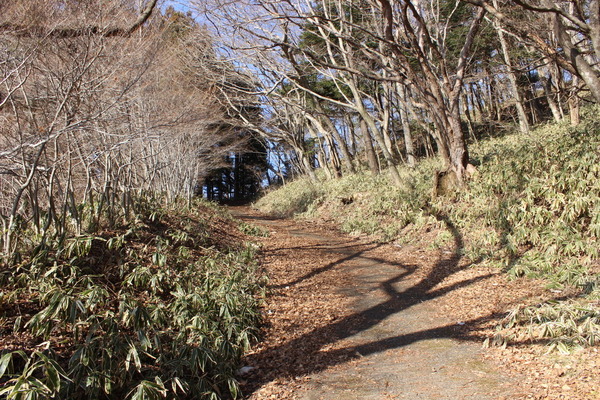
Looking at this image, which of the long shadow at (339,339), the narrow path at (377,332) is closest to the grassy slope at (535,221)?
the narrow path at (377,332)

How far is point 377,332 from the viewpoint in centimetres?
469

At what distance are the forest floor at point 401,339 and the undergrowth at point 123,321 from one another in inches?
16.9

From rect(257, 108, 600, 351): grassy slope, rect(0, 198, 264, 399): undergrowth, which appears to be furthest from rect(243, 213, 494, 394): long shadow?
rect(257, 108, 600, 351): grassy slope

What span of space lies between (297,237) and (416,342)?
6862 mm

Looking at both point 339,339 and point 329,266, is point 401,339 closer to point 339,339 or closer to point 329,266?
point 339,339

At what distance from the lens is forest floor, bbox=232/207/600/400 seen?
10.7 ft

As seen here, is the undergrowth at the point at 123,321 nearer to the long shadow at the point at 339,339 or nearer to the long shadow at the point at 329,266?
the long shadow at the point at 339,339

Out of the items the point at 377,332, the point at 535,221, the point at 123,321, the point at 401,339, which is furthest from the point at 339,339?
the point at 535,221

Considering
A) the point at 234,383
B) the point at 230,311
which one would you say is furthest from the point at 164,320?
the point at 234,383

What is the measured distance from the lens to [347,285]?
6641 millimetres

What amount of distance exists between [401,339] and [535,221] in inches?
135

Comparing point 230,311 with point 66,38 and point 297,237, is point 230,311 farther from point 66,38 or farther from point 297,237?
point 297,237

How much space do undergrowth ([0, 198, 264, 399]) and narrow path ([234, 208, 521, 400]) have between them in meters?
0.43

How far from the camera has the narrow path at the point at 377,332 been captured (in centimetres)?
347
